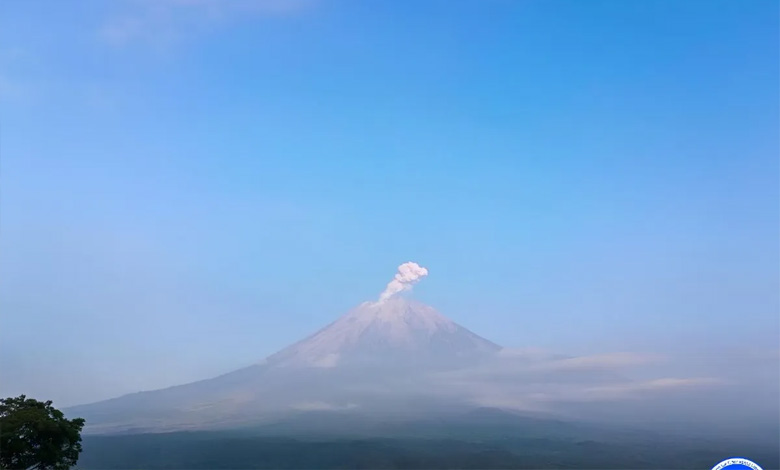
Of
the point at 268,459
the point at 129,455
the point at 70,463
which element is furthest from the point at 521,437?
the point at 70,463

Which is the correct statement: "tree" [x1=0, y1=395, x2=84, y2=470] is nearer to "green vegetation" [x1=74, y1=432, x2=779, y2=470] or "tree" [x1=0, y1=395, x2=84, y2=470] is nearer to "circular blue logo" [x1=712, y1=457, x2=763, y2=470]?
"circular blue logo" [x1=712, y1=457, x2=763, y2=470]

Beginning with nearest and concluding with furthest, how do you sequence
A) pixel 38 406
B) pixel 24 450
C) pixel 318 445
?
pixel 24 450, pixel 38 406, pixel 318 445

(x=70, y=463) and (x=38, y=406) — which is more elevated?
(x=38, y=406)

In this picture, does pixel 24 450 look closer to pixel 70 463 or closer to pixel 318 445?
pixel 70 463

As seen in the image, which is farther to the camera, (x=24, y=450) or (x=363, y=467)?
(x=363, y=467)

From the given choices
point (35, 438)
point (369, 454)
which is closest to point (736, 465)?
point (35, 438)

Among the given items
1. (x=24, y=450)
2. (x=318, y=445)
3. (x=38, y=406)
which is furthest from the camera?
(x=318, y=445)

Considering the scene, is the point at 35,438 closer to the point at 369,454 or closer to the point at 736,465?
the point at 736,465
